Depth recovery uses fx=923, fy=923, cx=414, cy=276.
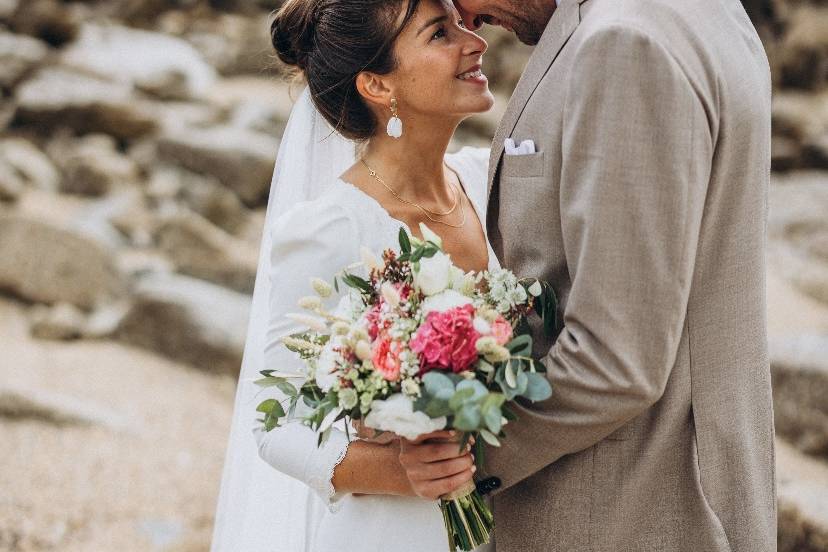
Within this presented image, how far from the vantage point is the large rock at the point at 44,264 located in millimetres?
7711

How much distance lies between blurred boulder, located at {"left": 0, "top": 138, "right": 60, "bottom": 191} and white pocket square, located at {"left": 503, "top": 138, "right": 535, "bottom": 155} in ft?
29.3

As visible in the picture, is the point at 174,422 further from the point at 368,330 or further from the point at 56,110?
the point at 56,110

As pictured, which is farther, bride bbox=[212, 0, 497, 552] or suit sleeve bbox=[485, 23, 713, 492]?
bride bbox=[212, 0, 497, 552]

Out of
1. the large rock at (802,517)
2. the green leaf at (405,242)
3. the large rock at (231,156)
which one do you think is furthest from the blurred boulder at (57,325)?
the green leaf at (405,242)

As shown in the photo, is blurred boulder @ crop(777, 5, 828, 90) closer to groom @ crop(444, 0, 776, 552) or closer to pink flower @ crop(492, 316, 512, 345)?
groom @ crop(444, 0, 776, 552)

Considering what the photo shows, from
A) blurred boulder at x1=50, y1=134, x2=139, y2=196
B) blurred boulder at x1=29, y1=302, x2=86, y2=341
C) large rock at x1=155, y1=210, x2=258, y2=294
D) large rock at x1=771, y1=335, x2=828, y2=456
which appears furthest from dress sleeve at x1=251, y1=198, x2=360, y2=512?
blurred boulder at x1=50, y1=134, x2=139, y2=196

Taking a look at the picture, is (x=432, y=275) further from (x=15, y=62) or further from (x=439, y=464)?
(x=15, y=62)

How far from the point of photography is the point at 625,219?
66.3 inches

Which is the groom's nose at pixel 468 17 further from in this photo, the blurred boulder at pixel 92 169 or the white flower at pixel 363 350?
the blurred boulder at pixel 92 169

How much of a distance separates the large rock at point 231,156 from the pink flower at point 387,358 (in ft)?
27.3

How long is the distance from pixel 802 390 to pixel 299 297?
3.85m

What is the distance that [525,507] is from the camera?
2.04 meters

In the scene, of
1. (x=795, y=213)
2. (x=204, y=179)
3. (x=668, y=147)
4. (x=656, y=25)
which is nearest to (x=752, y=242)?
(x=668, y=147)

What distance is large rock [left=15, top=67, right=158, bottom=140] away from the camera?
11.1 meters
